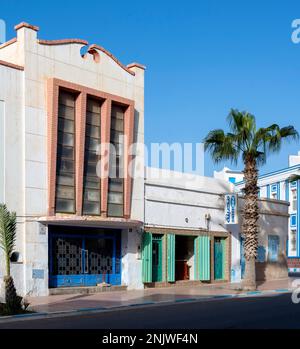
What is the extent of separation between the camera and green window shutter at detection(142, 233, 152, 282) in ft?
83.9

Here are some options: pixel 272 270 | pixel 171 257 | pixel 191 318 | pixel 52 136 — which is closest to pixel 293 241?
pixel 272 270

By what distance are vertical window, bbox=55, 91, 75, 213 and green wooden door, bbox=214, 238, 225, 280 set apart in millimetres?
10181

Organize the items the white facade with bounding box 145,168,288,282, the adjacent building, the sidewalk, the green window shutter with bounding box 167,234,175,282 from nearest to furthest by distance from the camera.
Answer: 1. the sidewalk
2. the white facade with bounding box 145,168,288,282
3. the green window shutter with bounding box 167,234,175,282
4. the adjacent building

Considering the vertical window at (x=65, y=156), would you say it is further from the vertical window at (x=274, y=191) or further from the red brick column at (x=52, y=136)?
the vertical window at (x=274, y=191)

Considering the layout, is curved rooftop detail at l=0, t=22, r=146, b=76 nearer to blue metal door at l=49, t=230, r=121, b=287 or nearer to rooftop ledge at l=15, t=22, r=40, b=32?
rooftop ledge at l=15, t=22, r=40, b=32

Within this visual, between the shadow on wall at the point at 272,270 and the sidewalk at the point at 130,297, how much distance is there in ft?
17.3

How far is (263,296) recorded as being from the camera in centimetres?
2255

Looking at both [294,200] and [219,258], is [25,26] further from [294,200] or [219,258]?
[294,200]

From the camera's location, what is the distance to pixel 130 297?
21531mm

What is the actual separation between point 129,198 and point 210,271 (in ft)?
22.6

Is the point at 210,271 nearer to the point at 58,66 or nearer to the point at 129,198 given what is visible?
the point at 129,198

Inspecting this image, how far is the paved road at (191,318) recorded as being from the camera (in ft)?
44.0

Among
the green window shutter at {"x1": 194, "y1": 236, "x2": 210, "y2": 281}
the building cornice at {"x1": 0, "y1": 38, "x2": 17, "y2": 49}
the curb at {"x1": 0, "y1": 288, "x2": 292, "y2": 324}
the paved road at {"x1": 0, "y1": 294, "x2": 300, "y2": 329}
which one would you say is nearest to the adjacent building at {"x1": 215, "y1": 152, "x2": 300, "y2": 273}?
the green window shutter at {"x1": 194, "y1": 236, "x2": 210, "y2": 281}
